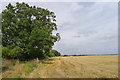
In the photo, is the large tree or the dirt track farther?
the large tree

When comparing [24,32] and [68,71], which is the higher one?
[24,32]

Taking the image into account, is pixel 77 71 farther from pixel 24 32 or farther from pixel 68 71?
pixel 24 32

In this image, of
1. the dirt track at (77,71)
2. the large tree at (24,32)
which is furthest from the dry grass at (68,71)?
the large tree at (24,32)

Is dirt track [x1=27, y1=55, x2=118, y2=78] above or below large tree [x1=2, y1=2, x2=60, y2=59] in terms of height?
below

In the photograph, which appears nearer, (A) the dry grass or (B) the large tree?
(A) the dry grass

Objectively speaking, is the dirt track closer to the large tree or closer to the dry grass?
the dry grass

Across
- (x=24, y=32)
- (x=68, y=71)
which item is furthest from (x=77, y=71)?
(x=24, y=32)

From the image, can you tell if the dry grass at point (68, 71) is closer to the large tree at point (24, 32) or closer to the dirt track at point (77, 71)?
the dirt track at point (77, 71)

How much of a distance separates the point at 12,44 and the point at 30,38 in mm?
4189

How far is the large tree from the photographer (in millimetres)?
20545

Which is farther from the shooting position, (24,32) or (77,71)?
(24,32)

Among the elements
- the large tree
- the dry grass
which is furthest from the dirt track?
the large tree

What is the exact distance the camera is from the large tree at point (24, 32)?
2055 cm

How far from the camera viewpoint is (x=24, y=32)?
22.4 meters
